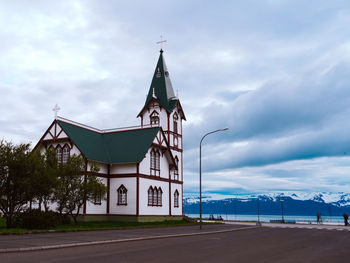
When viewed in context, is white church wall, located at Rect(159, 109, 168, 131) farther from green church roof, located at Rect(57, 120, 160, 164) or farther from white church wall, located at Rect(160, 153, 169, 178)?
green church roof, located at Rect(57, 120, 160, 164)

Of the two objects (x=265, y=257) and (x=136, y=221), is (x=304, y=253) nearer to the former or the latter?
(x=265, y=257)

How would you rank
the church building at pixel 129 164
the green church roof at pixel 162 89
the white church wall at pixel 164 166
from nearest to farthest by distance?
the church building at pixel 129 164 < the white church wall at pixel 164 166 < the green church roof at pixel 162 89

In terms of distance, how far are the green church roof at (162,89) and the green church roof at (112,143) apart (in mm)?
7878

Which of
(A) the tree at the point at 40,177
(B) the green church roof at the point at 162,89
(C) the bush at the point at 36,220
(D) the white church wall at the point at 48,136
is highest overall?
(B) the green church roof at the point at 162,89

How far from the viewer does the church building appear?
42875mm

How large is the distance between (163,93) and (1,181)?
31236 mm

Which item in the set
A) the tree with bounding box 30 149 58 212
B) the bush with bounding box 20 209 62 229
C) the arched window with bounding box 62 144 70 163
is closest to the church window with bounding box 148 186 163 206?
the arched window with bounding box 62 144 70 163

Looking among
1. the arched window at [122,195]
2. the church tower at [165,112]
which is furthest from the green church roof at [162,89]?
the arched window at [122,195]

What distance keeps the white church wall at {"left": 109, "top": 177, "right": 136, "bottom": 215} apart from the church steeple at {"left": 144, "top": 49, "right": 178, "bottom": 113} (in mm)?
13514

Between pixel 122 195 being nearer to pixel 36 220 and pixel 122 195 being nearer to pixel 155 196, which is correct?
pixel 155 196

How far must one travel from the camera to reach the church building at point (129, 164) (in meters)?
42.9

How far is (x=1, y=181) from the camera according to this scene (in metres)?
27.1

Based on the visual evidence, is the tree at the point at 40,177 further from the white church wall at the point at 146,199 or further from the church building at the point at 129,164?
the white church wall at the point at 146,199

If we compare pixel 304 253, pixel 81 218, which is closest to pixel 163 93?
pixel 81 218
